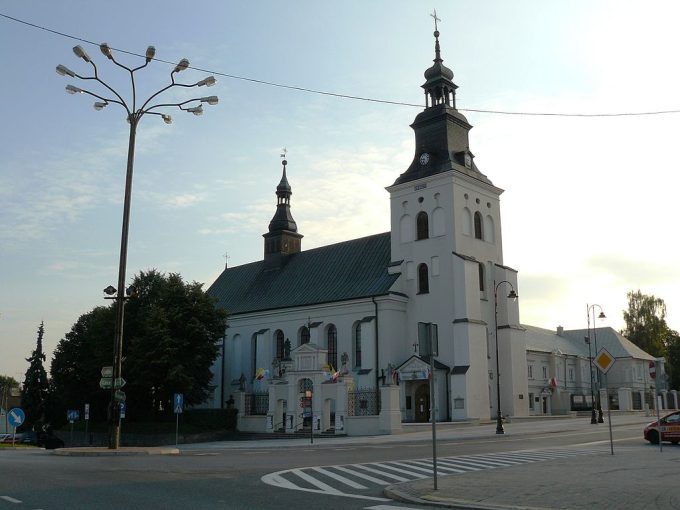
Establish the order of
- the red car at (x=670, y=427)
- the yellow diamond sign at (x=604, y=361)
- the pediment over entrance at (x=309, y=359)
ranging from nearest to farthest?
the yellow diamond sign at (x=604, y=361)
the red car at (x=670, y=427)
the pediment over entrance at (x=309, y=359)

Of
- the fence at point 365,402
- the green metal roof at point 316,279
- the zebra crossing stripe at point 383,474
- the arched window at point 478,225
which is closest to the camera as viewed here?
the zebra crossing stripe at point 383,474

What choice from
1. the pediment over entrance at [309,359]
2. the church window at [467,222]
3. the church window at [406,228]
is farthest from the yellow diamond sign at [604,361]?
the church window at [406,228]

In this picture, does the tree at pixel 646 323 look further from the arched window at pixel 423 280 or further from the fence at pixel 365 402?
the fence at pixel 365 402

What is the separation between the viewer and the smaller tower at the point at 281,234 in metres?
69.6

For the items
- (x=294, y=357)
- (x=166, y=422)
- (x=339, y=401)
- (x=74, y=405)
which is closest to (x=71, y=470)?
(x=339, y=401)

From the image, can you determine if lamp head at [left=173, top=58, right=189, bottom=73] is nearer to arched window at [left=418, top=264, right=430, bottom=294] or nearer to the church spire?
arched window at [left=418, top=264, right=430, bottom=294]

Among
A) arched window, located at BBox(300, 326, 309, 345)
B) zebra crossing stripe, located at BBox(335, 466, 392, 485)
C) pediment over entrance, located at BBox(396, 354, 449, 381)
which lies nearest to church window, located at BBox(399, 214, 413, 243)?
pediment over entrance, located at BBox(396, 354, 449, 381)

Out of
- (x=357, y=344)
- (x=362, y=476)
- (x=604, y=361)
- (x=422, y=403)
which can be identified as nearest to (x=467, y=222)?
(x=357, y=344)

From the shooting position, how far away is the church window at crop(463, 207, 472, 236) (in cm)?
5212

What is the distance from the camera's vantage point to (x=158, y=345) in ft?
159

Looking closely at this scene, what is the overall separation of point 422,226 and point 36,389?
4287 cm

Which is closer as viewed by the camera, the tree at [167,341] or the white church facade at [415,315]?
the white church facade at [415,315]

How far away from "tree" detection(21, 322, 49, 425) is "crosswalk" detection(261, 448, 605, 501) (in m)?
58.3

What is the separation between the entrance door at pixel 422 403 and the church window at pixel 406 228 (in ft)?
38.7
